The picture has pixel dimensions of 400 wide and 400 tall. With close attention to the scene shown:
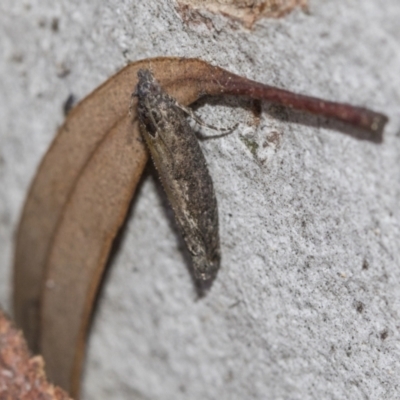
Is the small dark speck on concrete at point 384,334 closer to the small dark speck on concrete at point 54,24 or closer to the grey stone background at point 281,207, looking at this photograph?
the grey stone background at point 281,207

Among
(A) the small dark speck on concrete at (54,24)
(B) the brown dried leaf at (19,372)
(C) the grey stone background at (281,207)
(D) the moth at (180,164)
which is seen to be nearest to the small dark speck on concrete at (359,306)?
(C) the grey stone background at (281,207)

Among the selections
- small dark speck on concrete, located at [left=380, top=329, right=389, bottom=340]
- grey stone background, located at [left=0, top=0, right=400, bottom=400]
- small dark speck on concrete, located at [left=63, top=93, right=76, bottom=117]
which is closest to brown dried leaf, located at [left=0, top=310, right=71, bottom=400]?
grey stone background, located at [left=0, top=0, right=400, bottom=400]

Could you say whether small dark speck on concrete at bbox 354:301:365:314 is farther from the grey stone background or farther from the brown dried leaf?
the brown dried leaf

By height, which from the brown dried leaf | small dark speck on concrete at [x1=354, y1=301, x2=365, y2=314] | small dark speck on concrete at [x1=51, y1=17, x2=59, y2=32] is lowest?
the brown dried leaf

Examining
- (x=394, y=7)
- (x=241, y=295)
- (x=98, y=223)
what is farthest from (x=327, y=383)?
(x=394, y=7)

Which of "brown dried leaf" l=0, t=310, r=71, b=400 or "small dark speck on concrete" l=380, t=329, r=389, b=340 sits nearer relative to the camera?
"small dark speck on concrete" l=380, t=329, r=389, b=340

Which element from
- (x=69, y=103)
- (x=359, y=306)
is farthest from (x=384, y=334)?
(x=69, y=103)

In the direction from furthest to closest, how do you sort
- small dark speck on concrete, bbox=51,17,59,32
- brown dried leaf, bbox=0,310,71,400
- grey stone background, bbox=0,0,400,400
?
small dark speck on concrete, bbox=51,17,59,32 < brown dried leaf, bbox=0,310,71,400 < grey stone background, bbox=0,0,400,400
